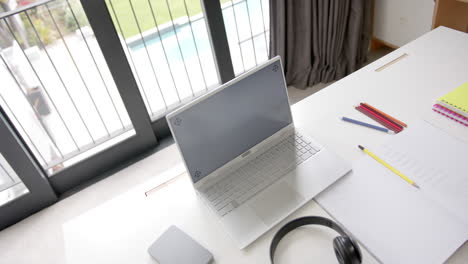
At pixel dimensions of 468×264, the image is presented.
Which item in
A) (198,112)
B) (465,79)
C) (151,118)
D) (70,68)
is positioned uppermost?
(198,112)

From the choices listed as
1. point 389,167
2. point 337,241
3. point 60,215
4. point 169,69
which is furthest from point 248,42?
point 337,241

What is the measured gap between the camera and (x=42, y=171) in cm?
208

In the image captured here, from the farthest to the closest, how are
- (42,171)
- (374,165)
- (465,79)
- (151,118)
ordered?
(151,118), (42,171), (465,79), (374,165)

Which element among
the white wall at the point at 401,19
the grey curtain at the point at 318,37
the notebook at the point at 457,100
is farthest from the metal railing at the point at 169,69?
the notebook at the point at 457,100

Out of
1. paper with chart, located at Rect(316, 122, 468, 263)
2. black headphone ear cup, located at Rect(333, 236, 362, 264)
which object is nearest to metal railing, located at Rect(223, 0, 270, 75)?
paper with chart, located at Rect(316, 122, 468, 263)

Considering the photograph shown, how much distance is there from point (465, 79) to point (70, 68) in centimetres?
260

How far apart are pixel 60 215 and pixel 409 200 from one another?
6.20 feet

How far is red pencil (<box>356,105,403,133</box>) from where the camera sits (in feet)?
3.84

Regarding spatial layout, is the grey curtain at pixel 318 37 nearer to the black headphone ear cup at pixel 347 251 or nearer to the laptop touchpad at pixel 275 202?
the laptop touchpad at pixel 275 202

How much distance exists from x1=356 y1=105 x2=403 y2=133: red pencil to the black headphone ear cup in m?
0.51

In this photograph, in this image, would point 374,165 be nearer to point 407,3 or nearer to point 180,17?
point 407,3

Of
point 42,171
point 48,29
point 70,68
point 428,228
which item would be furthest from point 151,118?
point 428,228

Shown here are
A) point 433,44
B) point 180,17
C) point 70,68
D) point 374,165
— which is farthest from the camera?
point 180,17

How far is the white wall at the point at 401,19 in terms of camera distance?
234cm
